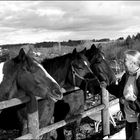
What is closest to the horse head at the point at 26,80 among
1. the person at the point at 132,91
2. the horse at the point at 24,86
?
the horse at the point at 24,86

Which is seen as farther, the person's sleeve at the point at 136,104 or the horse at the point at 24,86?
the horse at the point at 24,86

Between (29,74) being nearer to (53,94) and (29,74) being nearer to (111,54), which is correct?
(53,94)

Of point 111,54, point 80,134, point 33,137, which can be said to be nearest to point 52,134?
point 80,134

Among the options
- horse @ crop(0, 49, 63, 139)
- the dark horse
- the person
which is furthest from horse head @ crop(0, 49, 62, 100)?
the dark horse

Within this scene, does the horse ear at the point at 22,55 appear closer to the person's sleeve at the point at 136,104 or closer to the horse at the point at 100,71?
the person's sleeve at the point at 136,104

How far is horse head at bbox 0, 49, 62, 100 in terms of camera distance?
390 centimetres

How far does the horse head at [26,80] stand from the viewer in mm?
3902

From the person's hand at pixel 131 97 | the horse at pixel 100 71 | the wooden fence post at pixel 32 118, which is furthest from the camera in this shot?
the horse at pixel 100 71

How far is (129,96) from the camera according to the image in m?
3.54

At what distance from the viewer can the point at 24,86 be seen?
403cm

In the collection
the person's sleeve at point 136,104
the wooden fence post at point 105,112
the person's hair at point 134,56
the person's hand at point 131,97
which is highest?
the person's hair at point 134,56

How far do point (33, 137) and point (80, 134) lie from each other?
3.13 m

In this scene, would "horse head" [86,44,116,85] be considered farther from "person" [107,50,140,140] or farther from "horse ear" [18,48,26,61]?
"horse ear" [18,48,26,61]

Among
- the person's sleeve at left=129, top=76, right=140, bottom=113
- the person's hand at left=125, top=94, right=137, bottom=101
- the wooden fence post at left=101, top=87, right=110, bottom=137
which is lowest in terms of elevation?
the wooden fence post at left=101, top=87, right=110, bottom=137
